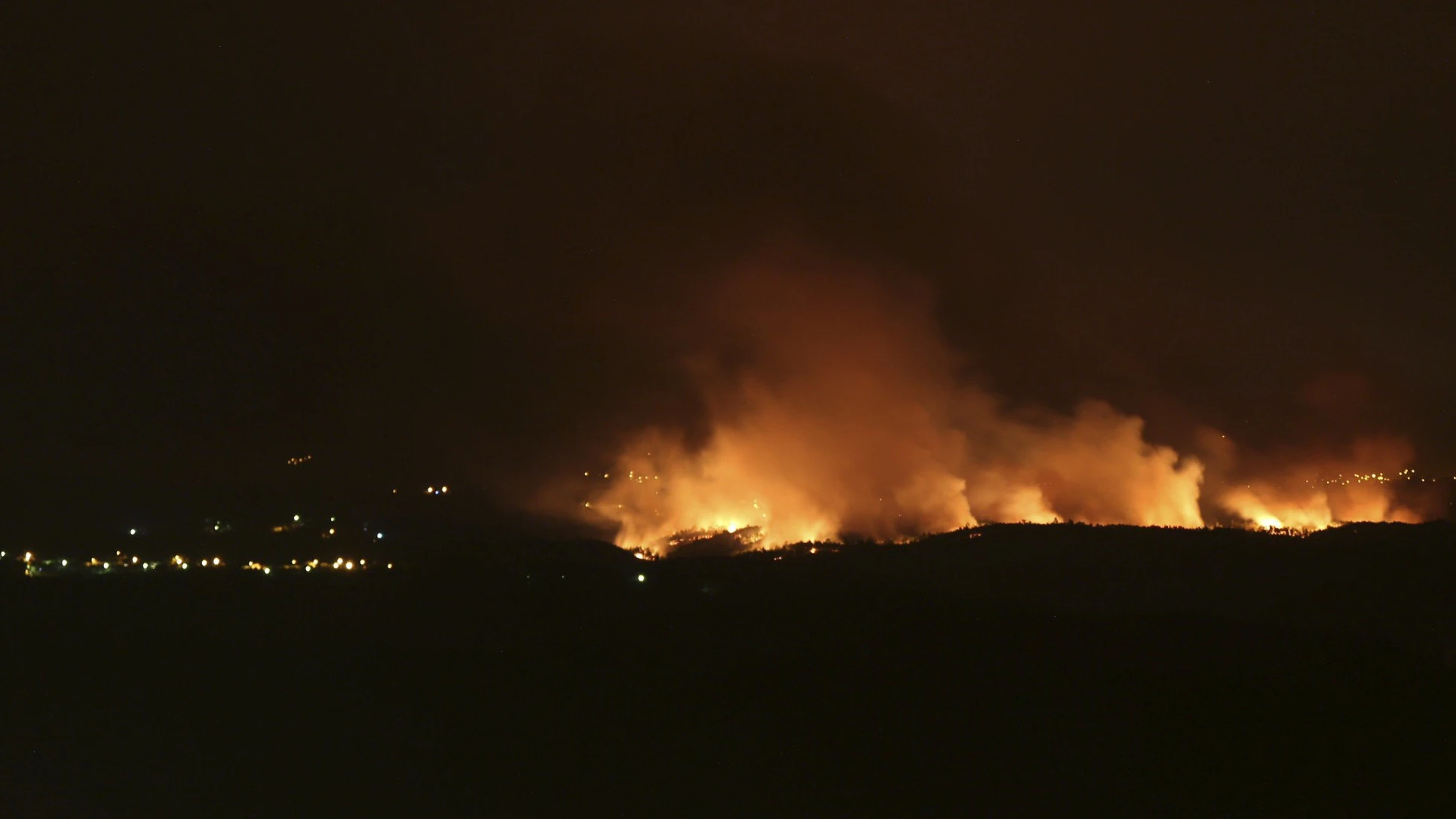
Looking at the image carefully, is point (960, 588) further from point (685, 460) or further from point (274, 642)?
point (685, 460)

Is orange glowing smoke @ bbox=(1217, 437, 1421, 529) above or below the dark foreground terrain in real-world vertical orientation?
above

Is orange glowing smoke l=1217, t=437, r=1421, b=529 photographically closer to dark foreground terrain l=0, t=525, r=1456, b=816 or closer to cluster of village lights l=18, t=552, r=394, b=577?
dark foreground terrain l=0, t=525, r=1456, b=816

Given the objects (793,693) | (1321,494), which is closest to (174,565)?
(793,693)

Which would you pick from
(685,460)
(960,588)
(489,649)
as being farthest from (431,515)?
(960,588)

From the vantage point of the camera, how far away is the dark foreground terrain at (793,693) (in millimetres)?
8742

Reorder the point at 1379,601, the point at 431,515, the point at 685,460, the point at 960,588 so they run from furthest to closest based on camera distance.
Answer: the point at 685,460, the point at 431,515, the point at 960,588, the point at 1379,601

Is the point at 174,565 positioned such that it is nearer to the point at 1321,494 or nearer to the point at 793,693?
the point at 793,693

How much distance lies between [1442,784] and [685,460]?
21.6 m

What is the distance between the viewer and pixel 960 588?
14.0m

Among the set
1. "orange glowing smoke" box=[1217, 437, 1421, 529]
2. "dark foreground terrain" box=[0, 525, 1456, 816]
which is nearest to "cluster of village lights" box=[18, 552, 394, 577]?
"dark foreground terrain" box=[0, 525, 1456, 816]

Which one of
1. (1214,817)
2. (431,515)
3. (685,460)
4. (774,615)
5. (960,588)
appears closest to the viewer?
(1214,817)

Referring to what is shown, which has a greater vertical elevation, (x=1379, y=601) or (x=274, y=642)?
(x=1379, y=601)

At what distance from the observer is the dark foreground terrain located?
28.7 ft

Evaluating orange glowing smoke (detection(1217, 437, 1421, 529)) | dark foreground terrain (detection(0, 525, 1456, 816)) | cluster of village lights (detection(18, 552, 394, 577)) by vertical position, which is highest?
orange glowing smoke (detection(1217, 437, 1421, 529))
